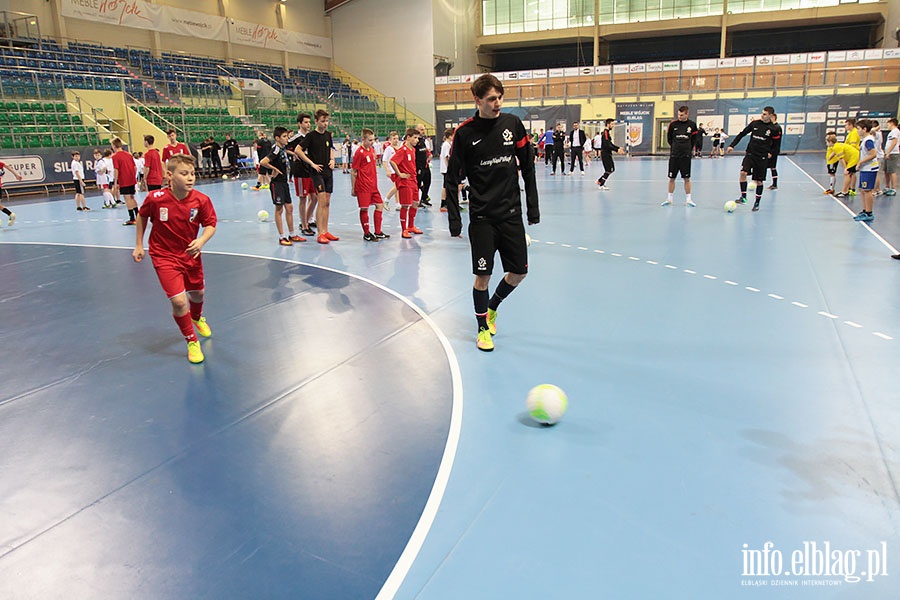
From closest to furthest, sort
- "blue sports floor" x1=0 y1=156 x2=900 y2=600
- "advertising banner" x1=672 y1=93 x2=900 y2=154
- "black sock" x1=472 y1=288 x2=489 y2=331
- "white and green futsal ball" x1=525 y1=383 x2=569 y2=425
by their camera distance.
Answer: "blue sports floor" x1=0 y1=156 x2=900 y2=600 → "white and green futsal ball" x1=525 y1=383 x2=569 y2=425 → "black sock" x1=472 y1=288 x2=489 y2=331 → "advertising banner" x1=672 y1=93 x2=900 y2=154

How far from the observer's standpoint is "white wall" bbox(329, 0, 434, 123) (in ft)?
133

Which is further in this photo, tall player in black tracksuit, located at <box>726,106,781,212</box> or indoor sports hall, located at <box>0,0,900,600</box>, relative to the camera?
tall player in black tracksuit, located at <box>726,106,781,212</box>

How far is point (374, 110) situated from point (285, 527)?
38.4 m

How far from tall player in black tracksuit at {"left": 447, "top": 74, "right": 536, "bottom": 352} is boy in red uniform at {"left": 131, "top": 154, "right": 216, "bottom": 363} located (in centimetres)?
226

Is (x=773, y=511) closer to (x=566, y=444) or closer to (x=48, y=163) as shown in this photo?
(x=566, y=444)

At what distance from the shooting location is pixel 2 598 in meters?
2.65

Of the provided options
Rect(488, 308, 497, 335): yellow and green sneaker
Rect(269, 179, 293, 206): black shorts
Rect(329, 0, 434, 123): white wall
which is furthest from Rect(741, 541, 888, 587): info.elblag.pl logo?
Rect(329, 0, 434, 123): white wall

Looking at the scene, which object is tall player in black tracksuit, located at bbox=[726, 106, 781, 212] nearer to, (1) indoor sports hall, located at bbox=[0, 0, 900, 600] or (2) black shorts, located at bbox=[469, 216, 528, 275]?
(1) indoor sports hall, located at bbox=[0, 0, 900, 600]

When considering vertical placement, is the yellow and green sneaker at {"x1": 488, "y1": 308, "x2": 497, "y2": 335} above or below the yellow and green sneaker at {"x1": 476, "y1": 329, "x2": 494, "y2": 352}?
above

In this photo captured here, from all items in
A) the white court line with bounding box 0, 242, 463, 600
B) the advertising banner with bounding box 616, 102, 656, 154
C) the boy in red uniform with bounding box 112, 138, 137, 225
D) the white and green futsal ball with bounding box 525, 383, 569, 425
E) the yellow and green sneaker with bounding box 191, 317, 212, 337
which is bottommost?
the white court line with bounding box 0, 242, 463, 600

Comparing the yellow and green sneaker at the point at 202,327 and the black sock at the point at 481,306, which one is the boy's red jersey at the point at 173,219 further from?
the black sock at the point at 481,306

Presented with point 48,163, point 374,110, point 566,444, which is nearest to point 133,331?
point 566,444

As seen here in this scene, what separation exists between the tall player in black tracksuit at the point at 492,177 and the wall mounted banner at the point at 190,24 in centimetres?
3302

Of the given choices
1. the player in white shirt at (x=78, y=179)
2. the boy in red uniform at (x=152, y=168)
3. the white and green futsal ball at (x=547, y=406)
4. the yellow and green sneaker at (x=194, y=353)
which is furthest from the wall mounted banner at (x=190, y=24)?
the white and green futsal ball at (x=547, y=406)
